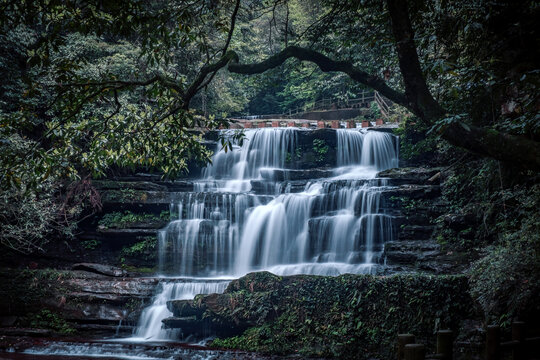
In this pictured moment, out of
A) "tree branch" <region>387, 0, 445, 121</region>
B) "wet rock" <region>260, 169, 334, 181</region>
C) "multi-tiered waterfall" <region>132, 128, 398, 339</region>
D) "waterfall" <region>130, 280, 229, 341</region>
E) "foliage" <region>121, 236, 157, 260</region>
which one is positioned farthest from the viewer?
"wet rock" <region>260, 169, 334, 181</region>

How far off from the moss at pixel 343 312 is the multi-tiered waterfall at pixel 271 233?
2195 millimetres

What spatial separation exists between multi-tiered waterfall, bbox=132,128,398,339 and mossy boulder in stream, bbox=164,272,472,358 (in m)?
1.64

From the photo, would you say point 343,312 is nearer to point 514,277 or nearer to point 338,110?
point 514,277

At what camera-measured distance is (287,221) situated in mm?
14422

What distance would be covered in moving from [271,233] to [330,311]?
19.2 feet

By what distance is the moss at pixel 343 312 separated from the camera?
25.7 feet

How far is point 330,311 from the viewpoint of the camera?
8734mm

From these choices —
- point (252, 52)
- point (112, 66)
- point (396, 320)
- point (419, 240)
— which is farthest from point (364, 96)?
point (396, 320)

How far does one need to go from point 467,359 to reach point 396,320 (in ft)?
4.80

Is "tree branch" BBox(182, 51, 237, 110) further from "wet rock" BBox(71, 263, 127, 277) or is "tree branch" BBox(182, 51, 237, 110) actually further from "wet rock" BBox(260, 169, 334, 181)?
"wet rock" BBox(260, 169, 334, 181)

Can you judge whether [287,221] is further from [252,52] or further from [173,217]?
[252,52]

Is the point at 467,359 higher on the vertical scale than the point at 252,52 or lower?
lower

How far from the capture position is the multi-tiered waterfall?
38.9ft

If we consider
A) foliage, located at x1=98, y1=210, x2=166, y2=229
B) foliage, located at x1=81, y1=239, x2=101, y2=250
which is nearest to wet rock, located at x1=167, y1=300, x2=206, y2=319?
foliage, located at x1=98, y1=210, x2=166, y2=229
